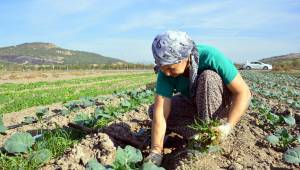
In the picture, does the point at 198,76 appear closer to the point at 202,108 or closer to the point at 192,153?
the point at 202,108

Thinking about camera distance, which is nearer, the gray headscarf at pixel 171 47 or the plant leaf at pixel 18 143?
the gray headscarf at pixel 171 47

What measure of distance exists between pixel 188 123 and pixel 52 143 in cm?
145

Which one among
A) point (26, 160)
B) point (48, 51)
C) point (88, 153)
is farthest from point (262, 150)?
point (48, 51)


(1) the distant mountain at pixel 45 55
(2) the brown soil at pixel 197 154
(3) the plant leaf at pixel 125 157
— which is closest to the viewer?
(3) the plant leaf at pixel 125 157

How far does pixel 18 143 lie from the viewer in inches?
182

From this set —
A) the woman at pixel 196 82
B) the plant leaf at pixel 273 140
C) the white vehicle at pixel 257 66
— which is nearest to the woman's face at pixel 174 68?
the woman at pixel 196 82

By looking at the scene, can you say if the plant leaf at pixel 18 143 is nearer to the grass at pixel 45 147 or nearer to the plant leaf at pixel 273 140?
the grass at pixel 45 147

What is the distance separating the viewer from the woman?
400 centimetres

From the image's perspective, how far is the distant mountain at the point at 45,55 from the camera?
14412 cm

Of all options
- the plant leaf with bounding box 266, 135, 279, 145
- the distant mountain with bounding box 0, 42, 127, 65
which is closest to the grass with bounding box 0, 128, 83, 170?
the plant leaf with bounding box 266, 135, 279, 145

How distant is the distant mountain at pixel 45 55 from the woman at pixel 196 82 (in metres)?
137

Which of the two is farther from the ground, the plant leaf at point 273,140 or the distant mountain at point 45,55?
the plant leaf at point 273,140

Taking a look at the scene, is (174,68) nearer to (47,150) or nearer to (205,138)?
(205,138)

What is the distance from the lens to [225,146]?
4.32 m
